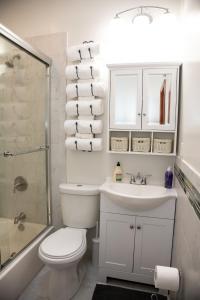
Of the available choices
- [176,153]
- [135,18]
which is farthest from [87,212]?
[135,18]

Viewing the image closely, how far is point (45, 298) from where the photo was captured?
5.29 feet

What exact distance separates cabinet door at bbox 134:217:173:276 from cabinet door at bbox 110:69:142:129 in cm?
83

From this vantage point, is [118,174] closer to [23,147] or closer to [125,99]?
[125,99]

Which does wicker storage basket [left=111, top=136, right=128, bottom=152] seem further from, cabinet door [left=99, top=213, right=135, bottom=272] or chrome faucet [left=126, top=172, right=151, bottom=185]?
cabinet door [left=99, top=213, right=135, bottom=272]

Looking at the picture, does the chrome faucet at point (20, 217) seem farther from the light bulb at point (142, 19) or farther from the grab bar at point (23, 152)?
the light bulb at point (142, 19)

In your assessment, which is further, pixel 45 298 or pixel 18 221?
pixel 18 221

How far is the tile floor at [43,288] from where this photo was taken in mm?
1630

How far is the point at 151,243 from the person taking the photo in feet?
5.53

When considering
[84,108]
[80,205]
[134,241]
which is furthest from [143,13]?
[134,241]

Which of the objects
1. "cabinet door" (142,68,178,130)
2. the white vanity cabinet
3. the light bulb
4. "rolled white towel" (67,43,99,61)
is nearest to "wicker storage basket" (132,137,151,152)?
"cabinet door" (142,68,178,130)

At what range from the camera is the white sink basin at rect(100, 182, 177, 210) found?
5.11 feet

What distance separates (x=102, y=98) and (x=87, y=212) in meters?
1.11

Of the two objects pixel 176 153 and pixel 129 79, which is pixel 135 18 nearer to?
pixel 129 79

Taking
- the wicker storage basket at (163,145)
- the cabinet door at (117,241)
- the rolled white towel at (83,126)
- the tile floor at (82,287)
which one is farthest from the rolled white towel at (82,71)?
the tile floor at (82,287)
